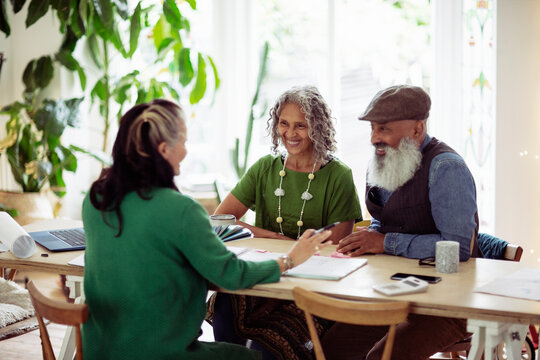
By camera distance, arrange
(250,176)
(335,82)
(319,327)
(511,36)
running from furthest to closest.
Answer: (335,82)
(511,36)
(250,176)
(319,327)

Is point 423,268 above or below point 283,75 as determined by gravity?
below

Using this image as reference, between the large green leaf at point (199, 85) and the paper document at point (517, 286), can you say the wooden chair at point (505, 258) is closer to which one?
the paper document at point (517, 286)

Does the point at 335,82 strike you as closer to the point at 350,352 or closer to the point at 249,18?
the point at 249,18

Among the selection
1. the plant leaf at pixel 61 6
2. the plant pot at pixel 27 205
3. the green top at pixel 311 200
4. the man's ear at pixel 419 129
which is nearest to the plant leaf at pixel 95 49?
the plant leaf at pixel 61 6

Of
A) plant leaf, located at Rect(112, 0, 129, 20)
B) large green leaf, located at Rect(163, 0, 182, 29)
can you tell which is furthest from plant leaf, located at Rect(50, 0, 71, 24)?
large green leaf, located at Rect(163, 0, 182, 29)

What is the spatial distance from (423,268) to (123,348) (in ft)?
3.28

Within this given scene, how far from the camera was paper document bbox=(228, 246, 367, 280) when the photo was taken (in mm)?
2105

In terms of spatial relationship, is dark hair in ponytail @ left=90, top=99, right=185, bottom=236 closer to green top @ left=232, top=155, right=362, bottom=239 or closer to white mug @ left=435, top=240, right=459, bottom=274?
white mug @ left=435, top=240, right=459, bottom=274

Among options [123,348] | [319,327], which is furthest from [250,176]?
[123,348]

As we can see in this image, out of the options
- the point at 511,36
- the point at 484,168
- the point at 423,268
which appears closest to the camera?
the point at 423,268

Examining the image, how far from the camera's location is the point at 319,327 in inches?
96.6

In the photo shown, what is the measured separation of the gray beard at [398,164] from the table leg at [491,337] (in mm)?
781

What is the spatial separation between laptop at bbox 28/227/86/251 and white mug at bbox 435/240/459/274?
133 centimetres

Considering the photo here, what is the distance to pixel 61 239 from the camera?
268 centimetres
